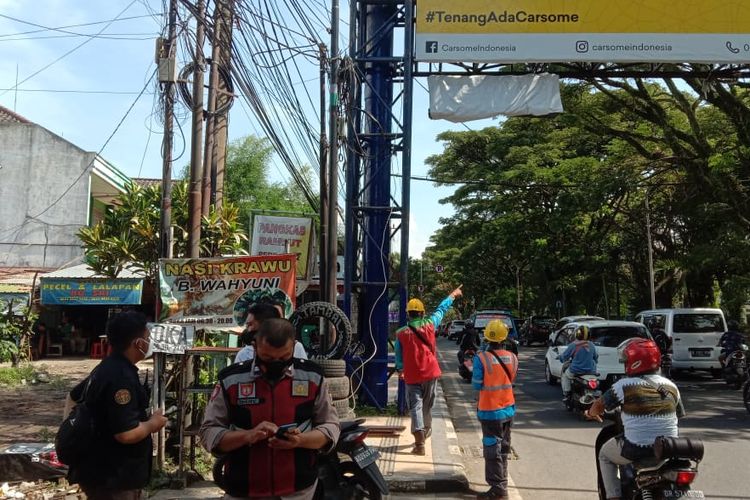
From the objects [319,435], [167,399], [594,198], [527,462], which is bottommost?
[527,462]

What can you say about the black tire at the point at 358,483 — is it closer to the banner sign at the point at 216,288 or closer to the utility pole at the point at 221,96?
the banner sign at the point at 216,288

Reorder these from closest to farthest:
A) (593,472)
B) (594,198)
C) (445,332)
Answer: (593,472), (594,198), (445,332)

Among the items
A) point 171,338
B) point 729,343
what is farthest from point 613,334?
point 171,338

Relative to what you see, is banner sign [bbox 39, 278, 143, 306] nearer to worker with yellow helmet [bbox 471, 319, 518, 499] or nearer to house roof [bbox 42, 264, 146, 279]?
house roof [bbox 42, 264, 146, 279]

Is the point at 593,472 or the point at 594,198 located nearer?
the point at 593,472

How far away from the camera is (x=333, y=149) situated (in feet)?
31.5

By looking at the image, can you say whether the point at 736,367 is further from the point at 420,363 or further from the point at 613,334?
the point at 420,363

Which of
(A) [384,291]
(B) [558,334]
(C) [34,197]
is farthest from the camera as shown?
(C) [34,197]

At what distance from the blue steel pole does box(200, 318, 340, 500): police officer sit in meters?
7.34

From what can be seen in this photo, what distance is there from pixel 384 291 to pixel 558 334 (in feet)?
22.3

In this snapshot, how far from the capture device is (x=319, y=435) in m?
2.86

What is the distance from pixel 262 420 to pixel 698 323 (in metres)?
15.2

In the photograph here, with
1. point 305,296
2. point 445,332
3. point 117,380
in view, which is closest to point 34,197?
point 305,296

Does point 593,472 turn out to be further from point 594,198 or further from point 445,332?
point 445,332
